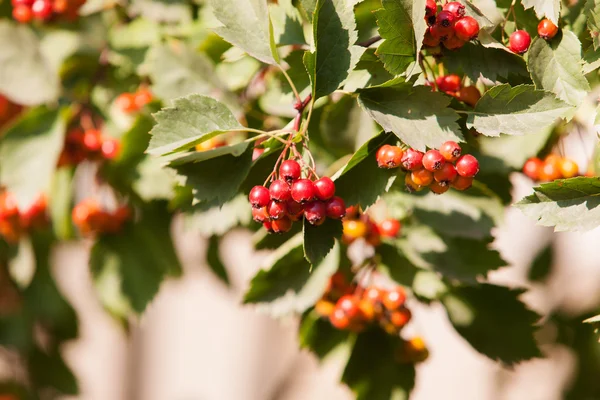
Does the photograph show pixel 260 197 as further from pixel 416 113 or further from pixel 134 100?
pixel 134 100

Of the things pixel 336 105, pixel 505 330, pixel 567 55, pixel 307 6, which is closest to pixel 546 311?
pixel 505 330

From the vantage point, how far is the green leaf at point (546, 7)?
0.73 meters

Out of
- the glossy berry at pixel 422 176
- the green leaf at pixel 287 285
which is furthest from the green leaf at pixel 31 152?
the glossy berry at pixel 422 176

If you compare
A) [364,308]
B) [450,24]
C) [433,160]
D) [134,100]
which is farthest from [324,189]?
[134,100]

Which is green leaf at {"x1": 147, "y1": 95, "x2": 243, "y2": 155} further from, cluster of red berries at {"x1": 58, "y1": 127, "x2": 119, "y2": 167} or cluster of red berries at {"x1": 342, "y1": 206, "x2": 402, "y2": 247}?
cluster of red berries at {"x1": 58, "y1": 127, "x2": 119, "y2": 167}

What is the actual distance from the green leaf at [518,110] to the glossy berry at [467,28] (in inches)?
2.6

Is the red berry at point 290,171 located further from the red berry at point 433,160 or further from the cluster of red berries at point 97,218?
the cluster of red berries at point 97,218

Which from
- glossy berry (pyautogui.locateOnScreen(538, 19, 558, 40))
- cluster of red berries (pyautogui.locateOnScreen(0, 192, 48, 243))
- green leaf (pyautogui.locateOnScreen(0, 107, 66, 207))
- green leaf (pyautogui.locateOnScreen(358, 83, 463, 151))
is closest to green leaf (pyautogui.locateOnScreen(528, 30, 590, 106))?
glossy berry (pyautogui.locateOnScreen(538, 19, 558, 40))

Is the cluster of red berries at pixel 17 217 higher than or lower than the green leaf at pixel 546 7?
lower

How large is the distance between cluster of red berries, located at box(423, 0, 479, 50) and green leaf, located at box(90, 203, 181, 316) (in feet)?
2.90

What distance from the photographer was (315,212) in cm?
71

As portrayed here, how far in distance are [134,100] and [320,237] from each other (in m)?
0.76

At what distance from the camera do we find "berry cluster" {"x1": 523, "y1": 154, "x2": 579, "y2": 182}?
1.06 metres

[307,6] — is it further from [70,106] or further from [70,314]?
[70,314]
